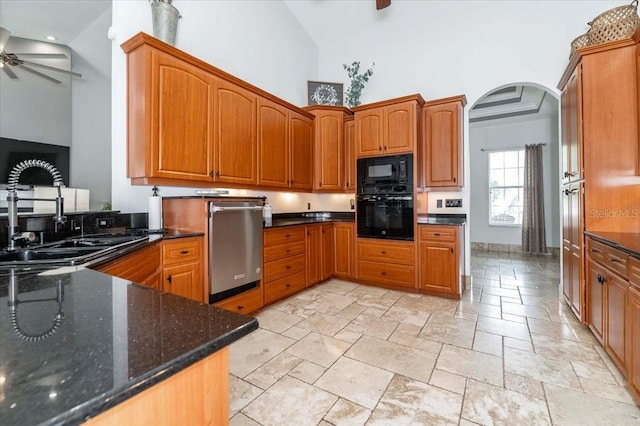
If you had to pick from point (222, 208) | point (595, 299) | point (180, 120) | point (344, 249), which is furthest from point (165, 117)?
point (595, 299)

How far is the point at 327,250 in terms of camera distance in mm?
3973

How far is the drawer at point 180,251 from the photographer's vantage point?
216 cm

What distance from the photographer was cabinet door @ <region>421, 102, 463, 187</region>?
356 centimetres

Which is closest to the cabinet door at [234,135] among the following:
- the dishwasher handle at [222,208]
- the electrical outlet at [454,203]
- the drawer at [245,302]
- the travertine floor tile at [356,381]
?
the dishwasher handle at [222,208]

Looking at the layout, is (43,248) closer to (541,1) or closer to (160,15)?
(160,15)

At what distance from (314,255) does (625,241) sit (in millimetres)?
2767

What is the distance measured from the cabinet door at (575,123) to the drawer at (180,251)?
324 centimetres

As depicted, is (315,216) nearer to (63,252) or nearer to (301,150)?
(301,150)

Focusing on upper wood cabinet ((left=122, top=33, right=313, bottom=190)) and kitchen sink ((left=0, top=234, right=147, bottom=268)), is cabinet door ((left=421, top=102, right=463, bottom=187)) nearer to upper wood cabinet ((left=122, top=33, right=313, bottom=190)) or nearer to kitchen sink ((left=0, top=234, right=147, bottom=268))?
upper wood cabinet ((left=122, top=33, right=313, bottom=190))

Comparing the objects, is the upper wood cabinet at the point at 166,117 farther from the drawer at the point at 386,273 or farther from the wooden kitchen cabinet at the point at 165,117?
the drawer at the point at 386,273

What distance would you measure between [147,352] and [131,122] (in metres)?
2.37

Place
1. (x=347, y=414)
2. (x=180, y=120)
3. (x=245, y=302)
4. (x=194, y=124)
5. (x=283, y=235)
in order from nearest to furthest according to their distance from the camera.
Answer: (x=347, y=414) → (x=180, y=120) → (x=194, y=124) → (x=245, y=302) → (x=283, y=235)

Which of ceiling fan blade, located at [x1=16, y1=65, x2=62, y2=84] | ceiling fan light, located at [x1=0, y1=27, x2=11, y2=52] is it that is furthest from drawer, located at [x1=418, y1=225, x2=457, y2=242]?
ceiling fan light, located at [x1=0, y1=27, x2=11, y2=52]

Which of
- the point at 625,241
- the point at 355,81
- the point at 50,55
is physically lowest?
the point at 625,241
